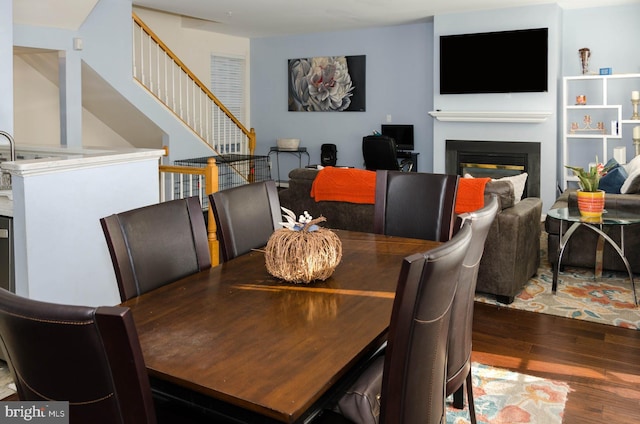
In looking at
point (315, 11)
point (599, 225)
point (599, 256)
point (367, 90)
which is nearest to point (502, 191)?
point (599, 225)

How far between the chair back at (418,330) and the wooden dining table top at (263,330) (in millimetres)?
117

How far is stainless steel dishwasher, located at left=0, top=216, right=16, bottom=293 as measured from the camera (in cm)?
309

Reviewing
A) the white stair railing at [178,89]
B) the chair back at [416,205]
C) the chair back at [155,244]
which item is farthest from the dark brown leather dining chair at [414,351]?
the white stair railing at [178,89]

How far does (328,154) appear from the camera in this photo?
9.73m

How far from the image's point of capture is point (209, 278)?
2.19 meters

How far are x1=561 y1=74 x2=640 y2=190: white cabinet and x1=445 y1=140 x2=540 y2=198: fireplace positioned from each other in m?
0.39

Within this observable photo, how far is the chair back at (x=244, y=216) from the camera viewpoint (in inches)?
101

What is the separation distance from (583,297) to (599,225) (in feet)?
1.81

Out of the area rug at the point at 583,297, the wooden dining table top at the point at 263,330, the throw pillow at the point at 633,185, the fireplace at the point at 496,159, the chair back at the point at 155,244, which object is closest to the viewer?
the wooden dining table top at the point at 263,330

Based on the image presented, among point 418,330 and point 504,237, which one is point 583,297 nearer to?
point 504,237

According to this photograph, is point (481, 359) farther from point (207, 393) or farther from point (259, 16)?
point (259, 16)

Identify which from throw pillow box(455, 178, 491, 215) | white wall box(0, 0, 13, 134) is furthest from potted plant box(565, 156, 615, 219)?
white wall box(0, 0, 13, 134)

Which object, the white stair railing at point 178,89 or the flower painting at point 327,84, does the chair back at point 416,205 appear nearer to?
the white stair railing at point 178,89

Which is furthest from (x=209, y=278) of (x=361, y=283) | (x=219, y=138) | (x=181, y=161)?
(x=219, y=138)
